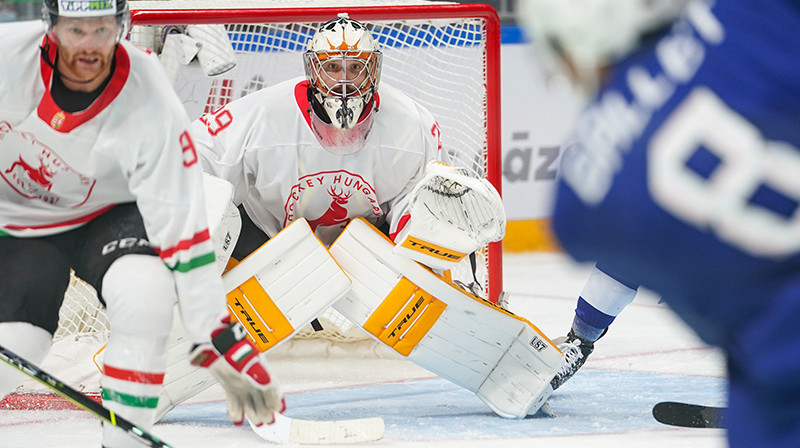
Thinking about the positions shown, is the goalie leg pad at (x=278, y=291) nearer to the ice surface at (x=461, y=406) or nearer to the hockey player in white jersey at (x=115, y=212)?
the ice surface at (x=461, y=406)

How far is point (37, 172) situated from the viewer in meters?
1.80

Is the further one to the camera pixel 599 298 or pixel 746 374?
pixel 599 298

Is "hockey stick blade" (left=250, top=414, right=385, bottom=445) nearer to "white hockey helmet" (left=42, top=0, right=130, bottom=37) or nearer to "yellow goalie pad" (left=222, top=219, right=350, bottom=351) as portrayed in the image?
"yellow goalie pad" (left=222, top=219, right=350, bottom=351)

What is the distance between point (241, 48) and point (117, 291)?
1832mm

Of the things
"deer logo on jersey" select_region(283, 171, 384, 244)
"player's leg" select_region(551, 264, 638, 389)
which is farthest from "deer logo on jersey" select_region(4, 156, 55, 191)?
"player's leg" select_region(551, 264, 638, 389)

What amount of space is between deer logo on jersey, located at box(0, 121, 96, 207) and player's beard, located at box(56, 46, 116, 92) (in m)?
0.12

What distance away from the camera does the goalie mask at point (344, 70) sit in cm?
270

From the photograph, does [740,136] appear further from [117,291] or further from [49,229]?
[49,229]

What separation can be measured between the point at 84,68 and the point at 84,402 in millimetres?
538

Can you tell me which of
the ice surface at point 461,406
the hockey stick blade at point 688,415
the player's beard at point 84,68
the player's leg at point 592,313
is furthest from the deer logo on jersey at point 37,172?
the hockey stick blade at point 688,415

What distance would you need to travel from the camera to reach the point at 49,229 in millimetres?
1837

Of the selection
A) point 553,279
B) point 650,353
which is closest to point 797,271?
point 650,353

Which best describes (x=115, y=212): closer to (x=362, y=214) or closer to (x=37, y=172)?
(x=37, y=172)

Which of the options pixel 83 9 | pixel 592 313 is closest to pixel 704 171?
pixel 83 9
